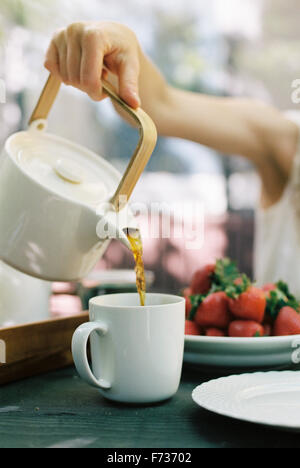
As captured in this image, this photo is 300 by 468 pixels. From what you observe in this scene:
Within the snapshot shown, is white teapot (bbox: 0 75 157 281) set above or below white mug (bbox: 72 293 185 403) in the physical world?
above

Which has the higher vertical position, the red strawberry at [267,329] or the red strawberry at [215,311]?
the red strawberry at [215,311]

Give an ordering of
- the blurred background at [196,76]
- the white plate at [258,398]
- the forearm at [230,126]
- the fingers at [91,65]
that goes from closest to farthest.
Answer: the white plate at [258,398]
the fingers at [91,65]
the forearm at [230,126]
the blurred background at [196,76]

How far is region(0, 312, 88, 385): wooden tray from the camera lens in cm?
59

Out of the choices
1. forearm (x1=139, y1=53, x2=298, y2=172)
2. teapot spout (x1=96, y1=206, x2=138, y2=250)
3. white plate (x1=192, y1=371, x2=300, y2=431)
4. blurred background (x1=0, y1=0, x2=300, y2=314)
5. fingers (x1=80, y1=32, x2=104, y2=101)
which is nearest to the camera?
white plate (x1=192, y1=371, x2=300, y2=431)

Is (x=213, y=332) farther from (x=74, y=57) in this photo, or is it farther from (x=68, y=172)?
(x=74, y=57)

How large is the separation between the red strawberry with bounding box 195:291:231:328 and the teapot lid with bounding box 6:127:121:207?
189 millimetres

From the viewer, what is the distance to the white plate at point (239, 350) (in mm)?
584

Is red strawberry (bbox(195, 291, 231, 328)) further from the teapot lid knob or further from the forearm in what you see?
the forearm

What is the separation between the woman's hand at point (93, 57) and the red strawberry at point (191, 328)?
0.29 meters

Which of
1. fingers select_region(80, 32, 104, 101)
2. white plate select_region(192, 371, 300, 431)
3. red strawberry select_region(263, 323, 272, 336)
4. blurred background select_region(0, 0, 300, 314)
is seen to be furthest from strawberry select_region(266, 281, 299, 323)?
blurred background select_region(0, 0, 300, 314)

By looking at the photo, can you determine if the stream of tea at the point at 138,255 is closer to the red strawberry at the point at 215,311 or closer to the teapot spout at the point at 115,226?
the teapot spout at the point at 115,226

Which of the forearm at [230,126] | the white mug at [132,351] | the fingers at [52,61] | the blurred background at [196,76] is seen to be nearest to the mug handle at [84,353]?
the white mug at [132,351]

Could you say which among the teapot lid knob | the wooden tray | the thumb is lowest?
the wooden tray
